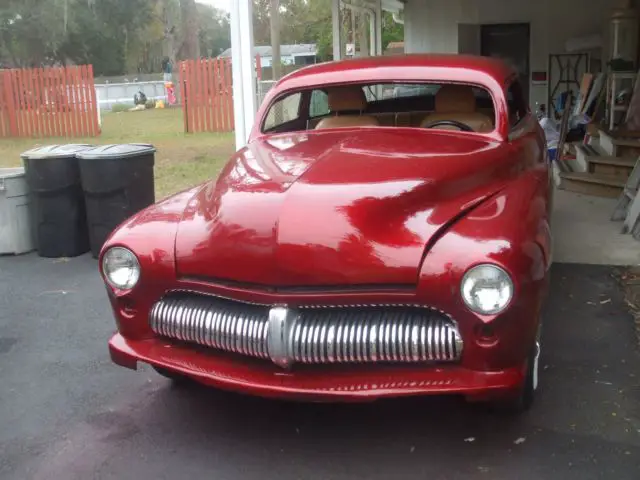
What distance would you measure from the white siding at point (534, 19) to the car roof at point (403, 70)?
1051 centimetres

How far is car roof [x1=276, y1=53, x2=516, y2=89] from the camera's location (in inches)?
184

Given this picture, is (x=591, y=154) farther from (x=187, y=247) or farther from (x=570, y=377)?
(x=187, y=247)

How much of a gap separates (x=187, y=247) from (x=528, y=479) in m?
1.73

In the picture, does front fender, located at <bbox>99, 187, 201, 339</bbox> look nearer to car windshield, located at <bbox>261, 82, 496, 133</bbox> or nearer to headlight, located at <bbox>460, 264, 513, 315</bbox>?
headlight, located at <bbox>460, 264, 513, 315</bbox>

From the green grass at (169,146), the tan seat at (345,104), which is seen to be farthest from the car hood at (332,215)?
the green grass at (169,146)

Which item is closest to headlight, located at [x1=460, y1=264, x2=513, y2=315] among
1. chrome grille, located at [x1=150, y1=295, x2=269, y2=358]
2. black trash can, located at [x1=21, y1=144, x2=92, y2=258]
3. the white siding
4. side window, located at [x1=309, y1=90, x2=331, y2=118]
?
chrome grille, located at [x1=150, y1=295, x2=269, y2=358]

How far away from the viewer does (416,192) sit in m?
3.42

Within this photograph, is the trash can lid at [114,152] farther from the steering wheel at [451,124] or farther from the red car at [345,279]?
the steering wheel at [451,124]

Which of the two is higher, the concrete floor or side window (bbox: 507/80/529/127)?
side window (bbox: 507/80/529/127)

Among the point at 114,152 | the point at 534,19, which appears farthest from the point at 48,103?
the point at 114,152

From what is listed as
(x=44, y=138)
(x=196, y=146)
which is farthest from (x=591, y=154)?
(x=44, y=138)

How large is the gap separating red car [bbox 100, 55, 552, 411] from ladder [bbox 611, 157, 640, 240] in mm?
3252

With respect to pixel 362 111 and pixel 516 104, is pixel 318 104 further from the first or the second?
pixel 516 104

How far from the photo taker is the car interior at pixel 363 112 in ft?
15.6
